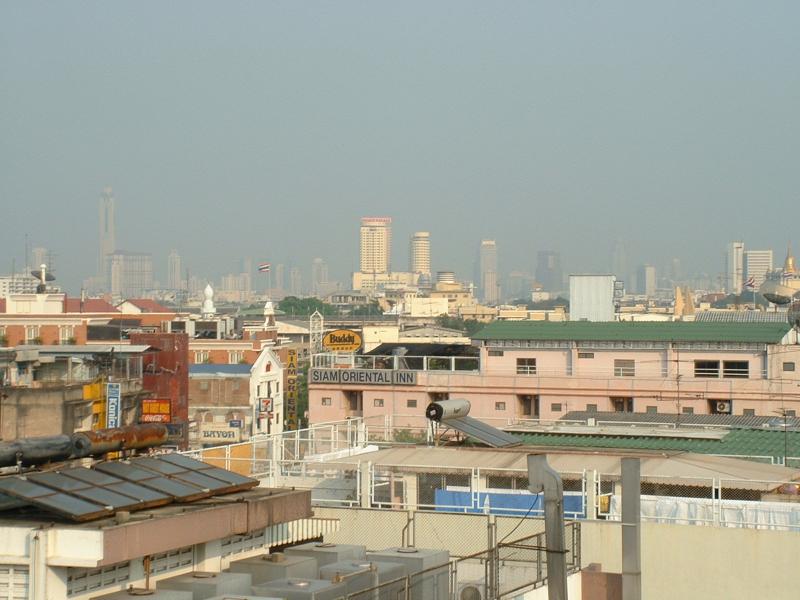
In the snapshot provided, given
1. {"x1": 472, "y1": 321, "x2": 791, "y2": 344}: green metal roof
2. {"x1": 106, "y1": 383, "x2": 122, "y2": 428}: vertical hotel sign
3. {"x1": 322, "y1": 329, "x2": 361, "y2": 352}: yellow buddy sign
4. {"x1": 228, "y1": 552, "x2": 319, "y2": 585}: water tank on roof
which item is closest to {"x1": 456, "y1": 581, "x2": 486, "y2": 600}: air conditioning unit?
{"x1": 228, "y1": 552, "x2": 319, "y2": 585}: water tank on roof

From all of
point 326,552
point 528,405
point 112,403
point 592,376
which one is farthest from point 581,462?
point 592,376

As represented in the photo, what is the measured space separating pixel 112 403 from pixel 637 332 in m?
21.4

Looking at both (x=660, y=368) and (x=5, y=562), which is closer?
(x=5, y=562)

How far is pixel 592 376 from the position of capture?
182ft

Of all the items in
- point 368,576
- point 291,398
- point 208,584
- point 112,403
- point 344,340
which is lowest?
point 291,398

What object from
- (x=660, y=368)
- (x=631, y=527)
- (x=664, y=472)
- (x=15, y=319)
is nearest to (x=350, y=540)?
(x=664, y=472)

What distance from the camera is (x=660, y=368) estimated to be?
55.2 metres

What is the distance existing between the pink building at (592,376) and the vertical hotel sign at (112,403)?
31.9 ft

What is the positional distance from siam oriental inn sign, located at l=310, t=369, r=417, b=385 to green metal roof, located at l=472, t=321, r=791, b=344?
4.02 meters

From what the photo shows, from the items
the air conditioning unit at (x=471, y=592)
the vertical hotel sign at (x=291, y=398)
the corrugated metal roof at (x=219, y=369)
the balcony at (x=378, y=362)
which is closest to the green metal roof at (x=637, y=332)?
the balcony at (x=378, y=362)

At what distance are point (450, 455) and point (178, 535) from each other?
35.9 ft

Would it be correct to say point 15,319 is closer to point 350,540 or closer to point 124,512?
point 350,540

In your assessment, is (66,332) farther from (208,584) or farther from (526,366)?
(208,584)

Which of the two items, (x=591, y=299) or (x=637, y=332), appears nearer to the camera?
(x=637, y=332)
